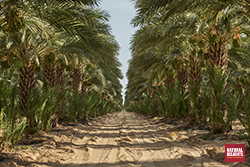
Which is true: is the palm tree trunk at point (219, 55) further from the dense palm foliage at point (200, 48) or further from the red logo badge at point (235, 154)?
the red logo badge at point (235, 154)

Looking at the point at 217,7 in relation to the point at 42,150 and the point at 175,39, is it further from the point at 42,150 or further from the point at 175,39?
the point at 42,150

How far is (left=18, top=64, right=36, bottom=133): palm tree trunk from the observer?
5633 mm

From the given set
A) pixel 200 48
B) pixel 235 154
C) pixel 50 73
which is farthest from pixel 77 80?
pixel 235 154

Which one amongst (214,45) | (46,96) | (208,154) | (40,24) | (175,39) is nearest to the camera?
(208,154)

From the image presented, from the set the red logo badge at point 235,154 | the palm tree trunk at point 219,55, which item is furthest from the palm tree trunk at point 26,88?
the palm tree trunk at point 219,55

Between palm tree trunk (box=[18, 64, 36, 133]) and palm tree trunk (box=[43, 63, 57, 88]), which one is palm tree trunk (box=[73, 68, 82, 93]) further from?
palm tree trunk (box=[18, 64, 36, 133])

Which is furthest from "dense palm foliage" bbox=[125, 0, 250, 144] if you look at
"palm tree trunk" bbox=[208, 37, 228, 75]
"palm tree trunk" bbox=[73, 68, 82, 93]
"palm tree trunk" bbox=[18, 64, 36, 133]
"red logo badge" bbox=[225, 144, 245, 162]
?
"palm tree trunk" bbox=[73, 68, 82, 93]

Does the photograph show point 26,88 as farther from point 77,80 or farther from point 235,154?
point 77,80

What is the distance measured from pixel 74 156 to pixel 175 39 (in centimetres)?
787

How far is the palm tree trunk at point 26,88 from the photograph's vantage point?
222 inches

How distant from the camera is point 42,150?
169 inches

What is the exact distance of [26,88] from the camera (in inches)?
237

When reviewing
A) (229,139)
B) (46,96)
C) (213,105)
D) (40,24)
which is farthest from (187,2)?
(46,96)

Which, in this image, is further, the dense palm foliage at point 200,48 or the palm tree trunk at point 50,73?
the palm tree trunk at point 50,73
